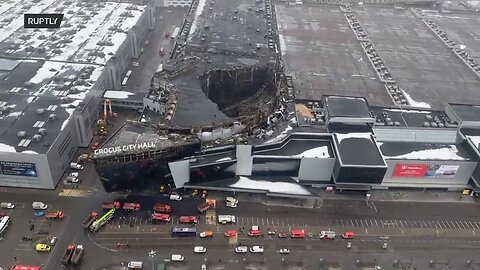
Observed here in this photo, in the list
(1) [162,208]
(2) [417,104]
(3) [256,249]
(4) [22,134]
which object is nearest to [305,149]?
(3) [256,249]

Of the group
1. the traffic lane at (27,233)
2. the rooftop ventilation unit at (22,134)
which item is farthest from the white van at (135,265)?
the rooftop ventilation unit at (22,134)

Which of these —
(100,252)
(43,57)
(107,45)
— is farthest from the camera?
(107,45)

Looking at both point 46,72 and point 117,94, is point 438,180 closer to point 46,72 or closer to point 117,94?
point 117,94

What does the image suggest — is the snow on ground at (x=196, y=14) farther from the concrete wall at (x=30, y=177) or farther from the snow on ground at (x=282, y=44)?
the concrete wall at (x=30, y=177)

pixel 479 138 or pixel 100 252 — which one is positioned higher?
pixel 479 138

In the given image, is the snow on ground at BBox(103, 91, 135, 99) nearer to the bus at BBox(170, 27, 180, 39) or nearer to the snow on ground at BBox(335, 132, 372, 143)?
the bus at BBox(170, 27, 180, 39)

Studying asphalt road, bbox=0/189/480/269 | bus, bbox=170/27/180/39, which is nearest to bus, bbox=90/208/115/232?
asphalt road, bbox=0/189/480/269

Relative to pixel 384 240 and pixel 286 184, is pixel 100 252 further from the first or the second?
pixel 384 240

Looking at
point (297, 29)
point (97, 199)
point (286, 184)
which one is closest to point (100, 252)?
point (97, 199)
